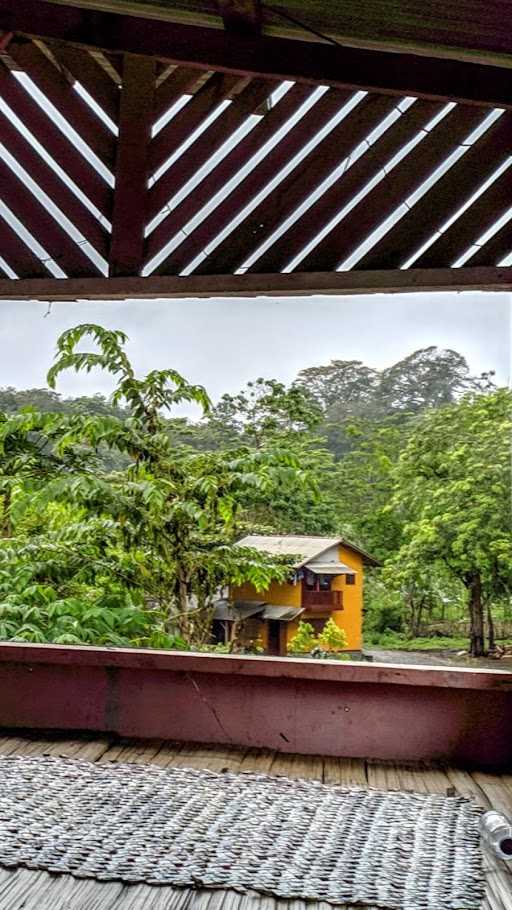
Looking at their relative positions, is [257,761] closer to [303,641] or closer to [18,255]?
[303,641]

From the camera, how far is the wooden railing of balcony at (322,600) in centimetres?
280

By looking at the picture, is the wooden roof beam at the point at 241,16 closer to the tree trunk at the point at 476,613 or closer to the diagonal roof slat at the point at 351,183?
the diagonal roof slat at the point at 351,183

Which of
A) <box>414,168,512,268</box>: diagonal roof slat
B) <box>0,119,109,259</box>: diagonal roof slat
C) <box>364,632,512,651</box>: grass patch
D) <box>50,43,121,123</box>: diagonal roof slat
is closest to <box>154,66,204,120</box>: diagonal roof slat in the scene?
<box>50,43,121,123</box>: diagonal roof slat

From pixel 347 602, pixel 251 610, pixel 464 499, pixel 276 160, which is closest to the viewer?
pixel 276 160

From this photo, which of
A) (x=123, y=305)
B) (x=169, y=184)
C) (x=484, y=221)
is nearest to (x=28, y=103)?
(x=169, y=184)

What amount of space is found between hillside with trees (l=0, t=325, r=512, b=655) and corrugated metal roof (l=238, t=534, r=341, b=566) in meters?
0.04

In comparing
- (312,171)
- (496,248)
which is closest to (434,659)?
(496,248)

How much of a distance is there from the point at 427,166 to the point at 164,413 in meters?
1.34

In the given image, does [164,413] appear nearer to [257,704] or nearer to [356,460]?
[356,460]

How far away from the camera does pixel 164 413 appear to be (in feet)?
9.94

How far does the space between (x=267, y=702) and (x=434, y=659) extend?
62 cm

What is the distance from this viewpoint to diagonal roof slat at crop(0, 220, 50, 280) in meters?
2.58

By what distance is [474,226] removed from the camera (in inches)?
92.7

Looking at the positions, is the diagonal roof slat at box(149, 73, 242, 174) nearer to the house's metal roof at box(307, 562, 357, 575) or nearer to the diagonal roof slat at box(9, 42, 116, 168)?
the diagonal roof slat at box(9, 42, 116, 168)
